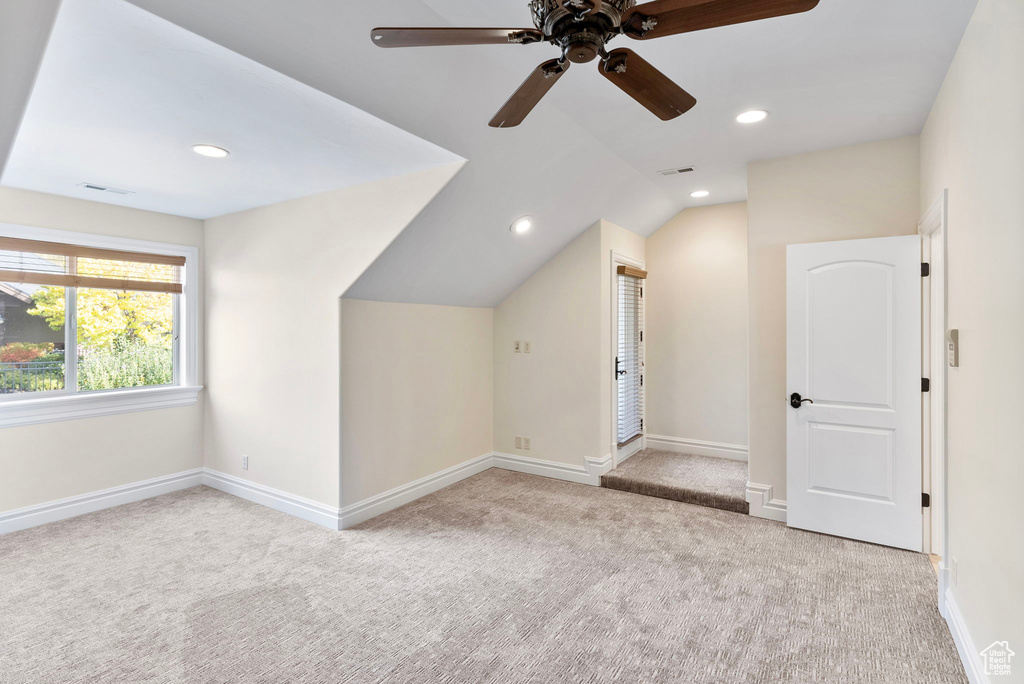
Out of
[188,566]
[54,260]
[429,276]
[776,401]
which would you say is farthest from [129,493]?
[776,401]

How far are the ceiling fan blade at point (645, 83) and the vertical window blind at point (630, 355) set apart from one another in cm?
314

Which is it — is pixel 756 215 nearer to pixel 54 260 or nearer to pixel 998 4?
pixel 998 4

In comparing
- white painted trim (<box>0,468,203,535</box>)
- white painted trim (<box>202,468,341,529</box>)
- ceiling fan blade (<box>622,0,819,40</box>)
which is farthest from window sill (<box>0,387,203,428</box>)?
ceiling fan blade (<box>622,0,819,40</box>)

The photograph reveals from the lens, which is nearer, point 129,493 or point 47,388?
point 47,388

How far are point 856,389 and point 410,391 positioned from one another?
10.4 feet

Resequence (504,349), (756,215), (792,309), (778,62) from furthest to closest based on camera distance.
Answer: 1. (504,349)
2. (756,215)
3. (792,309)
4. (778,62)

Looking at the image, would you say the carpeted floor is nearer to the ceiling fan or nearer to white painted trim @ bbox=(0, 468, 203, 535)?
white painted trim @ bbox=(0, 468, 203, 535)

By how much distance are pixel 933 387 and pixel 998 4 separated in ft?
7.05

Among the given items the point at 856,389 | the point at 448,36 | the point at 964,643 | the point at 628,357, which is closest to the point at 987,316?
the point at 964,643

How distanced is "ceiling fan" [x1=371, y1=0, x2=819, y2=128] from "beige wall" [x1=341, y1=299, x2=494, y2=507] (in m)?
2.41

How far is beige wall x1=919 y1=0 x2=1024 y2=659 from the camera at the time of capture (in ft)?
5.20

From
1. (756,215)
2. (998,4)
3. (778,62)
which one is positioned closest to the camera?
(998,4)

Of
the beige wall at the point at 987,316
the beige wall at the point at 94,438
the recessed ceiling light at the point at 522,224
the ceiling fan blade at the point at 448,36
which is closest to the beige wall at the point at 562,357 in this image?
the recessed ceiling light at the point at 522,224

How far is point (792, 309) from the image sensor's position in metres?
3.46
